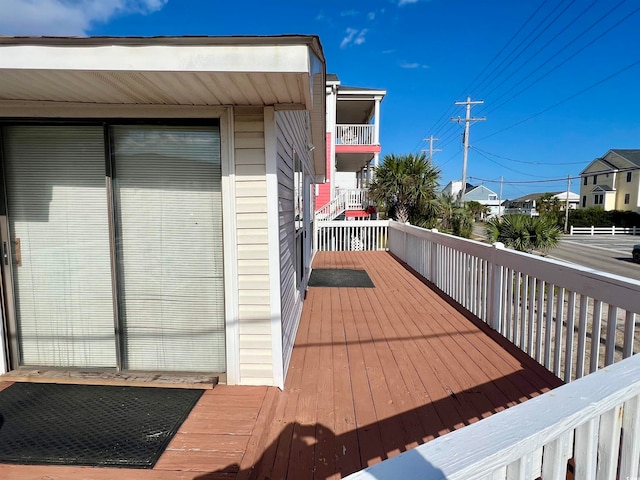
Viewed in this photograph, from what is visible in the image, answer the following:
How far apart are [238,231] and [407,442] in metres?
1.63

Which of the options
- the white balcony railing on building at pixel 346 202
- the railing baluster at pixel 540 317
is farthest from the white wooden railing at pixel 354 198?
the railing baluster at pixel 540 317

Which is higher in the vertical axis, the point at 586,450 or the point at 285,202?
the point at 285,202

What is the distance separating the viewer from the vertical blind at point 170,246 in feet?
7.89

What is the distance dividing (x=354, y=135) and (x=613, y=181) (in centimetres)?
3202

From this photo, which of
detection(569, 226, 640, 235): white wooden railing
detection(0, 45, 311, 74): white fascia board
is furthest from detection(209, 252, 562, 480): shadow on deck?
detection(569, 226, 640, 235): white wooden railing

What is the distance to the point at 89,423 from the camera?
80.4 inches

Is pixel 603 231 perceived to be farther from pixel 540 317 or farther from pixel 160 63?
pixel 160 63

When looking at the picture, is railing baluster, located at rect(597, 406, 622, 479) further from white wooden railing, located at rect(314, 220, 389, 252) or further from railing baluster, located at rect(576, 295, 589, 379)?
white wooden railing, located at rect(314, 220, 389, 252)

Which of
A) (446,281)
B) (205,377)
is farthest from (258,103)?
(446,281)

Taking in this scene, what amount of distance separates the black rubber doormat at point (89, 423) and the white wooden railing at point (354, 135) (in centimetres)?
1480

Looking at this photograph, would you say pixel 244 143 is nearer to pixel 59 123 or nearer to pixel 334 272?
pixel 59 123

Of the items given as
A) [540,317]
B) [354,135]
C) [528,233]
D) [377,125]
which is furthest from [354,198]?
[540,317]

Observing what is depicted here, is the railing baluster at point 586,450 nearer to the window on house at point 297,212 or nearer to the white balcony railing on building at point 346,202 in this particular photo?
the window on house at point 297,212

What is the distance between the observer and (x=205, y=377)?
250 centimetres
